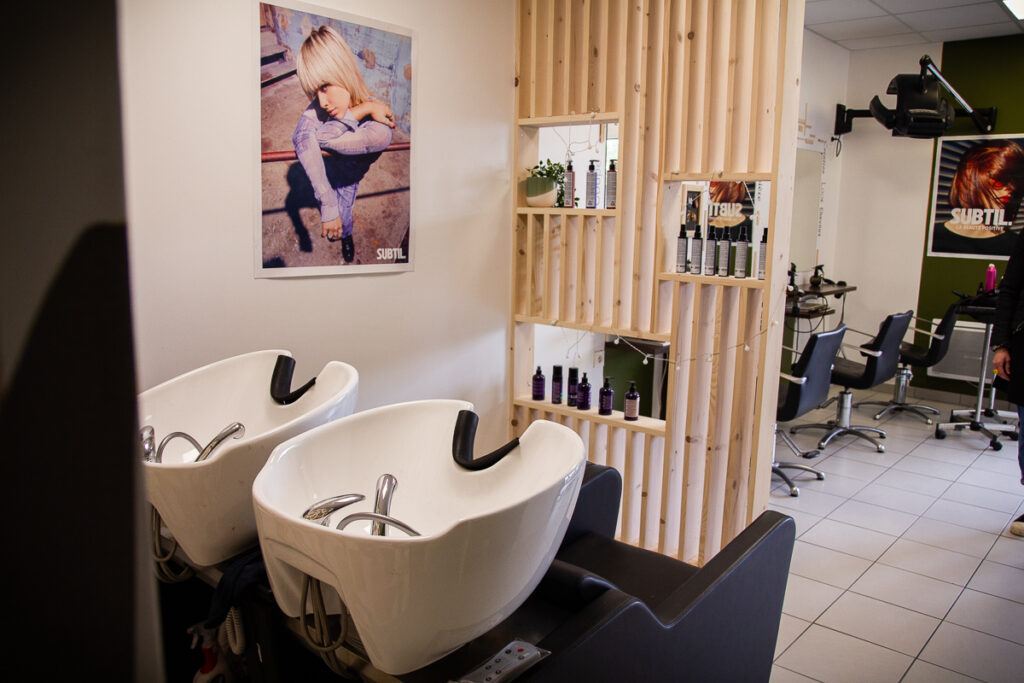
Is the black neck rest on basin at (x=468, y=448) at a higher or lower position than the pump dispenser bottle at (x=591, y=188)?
lower

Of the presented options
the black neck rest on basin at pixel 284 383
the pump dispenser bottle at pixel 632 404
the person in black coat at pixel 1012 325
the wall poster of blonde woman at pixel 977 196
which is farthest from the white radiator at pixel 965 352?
the black neck rest on basin at pixel 284 383

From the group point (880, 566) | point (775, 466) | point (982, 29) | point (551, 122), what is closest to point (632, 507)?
point (880, 566)

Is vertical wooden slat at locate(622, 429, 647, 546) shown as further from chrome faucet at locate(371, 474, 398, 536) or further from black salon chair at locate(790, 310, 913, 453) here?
black salon chair at locate(790, 310, 913, 453)

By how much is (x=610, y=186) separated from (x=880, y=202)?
15.6 ft

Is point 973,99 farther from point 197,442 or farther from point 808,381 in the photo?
point 197,442

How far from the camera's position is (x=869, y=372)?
537cm

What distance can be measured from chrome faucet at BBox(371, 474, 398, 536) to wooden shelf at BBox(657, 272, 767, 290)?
168cm

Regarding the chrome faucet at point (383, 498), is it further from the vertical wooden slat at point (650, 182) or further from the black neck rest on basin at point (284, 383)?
the vertical wooden slat at point (650, 182)

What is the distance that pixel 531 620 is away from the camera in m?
1.67

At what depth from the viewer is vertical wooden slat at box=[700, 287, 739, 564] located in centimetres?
316

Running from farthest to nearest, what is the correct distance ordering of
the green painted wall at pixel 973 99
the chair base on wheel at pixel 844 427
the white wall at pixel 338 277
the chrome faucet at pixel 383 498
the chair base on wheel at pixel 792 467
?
the green painted wall at pixel 973 99 < the chair base on wheel at pixel 844 427 < the chair base on wheel at pixel 792 467 < the white wall at pixel 338 277 < the chrome faucet at pixel 383 498

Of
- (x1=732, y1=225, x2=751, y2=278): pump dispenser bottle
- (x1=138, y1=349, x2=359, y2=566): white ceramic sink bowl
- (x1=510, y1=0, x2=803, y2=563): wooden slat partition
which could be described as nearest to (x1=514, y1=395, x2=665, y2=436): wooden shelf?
(x1=510, y1=0, x2=803, y2=563): wooden slat partition

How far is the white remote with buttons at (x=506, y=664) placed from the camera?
1.41 m

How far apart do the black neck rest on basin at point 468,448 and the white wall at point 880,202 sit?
617cm
